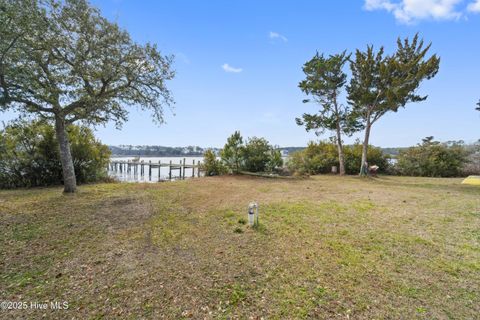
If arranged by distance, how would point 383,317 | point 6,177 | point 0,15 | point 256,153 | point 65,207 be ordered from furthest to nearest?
point 256,153, point 6,177, point 65,207, point 0,15, point 383,317

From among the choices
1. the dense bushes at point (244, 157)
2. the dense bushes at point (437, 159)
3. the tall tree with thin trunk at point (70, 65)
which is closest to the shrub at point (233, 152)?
the dense bushes at point (244, 157)

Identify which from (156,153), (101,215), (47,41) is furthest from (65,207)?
(156,153)

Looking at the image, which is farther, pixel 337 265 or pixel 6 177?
pixel 6 177

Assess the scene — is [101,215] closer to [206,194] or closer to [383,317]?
[206,194]

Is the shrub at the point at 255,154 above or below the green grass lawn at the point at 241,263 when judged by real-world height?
above

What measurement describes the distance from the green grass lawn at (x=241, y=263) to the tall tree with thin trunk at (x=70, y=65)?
9.22 ft

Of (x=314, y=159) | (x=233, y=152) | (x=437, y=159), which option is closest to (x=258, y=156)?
(x=233, y=152)

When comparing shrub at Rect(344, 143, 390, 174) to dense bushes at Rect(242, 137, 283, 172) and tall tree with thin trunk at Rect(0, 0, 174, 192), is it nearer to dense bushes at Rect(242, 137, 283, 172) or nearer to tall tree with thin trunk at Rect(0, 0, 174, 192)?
dense bushes at Rect(242, 137, 283, 172)

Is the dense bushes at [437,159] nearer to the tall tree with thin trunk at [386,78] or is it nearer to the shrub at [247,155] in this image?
the tall tree with thin trunk at [386,78]

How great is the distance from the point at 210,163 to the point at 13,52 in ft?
30.3

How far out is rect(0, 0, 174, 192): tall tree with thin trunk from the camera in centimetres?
493

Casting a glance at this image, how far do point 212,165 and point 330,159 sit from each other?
796cm

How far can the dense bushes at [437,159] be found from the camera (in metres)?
12.9

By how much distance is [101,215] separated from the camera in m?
4.66
